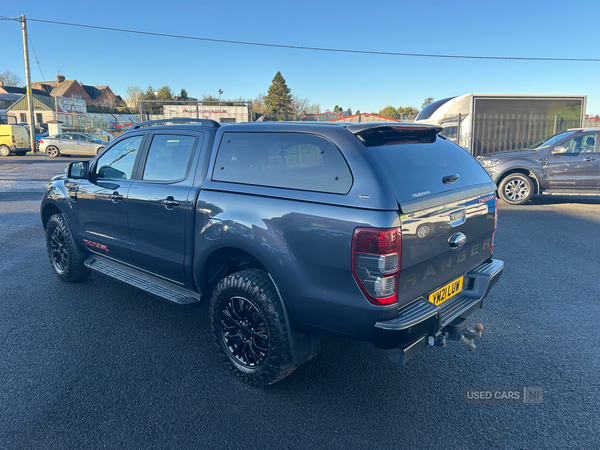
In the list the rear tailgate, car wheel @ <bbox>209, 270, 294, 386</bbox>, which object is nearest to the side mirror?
car wheel @ <bbox>209, 270, 294, 386</bbox>

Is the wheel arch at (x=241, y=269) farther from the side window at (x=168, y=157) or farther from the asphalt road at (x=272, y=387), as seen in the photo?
the side window at (x=168, y=157)

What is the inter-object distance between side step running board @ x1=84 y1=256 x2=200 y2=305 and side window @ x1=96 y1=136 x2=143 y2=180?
88 cm

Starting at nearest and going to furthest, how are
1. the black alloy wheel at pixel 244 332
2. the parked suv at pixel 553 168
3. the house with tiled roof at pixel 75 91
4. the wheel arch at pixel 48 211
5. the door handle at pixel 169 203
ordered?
the black alloy wheel at pixel 244 332
the door handle at pixel 169 203
the wheel arch at pixel 48 211
the parked suv at pixel 553 168
the house with tiled roof at pixel 75 91

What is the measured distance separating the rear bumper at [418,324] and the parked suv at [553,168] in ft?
26.5

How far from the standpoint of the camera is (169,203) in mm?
3449

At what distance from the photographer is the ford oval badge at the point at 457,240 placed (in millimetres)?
2834

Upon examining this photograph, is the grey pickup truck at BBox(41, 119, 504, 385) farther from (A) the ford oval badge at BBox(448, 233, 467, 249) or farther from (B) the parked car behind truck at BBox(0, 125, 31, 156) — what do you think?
(B) the parked car behind truck at BBox(0, 125, 31, 156)

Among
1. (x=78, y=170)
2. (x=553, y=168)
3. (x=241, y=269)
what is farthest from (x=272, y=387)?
(x=553, y=168)

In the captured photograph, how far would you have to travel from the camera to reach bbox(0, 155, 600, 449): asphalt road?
253 centimetres

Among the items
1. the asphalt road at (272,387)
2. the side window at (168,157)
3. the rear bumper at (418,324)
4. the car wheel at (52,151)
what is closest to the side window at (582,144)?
the asphalt road at (272,387)

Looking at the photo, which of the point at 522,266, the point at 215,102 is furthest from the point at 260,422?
the point at 215,102

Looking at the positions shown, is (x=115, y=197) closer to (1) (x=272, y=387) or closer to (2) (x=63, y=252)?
(2) (x=63, y=252)

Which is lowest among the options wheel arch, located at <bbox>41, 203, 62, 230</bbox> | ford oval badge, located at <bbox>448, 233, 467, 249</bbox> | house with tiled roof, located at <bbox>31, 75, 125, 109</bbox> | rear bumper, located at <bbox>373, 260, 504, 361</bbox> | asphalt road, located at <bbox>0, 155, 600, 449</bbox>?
asphalt road, located at <bbox>0, 155, 600, 449</bbox>

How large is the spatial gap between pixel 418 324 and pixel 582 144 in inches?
372
